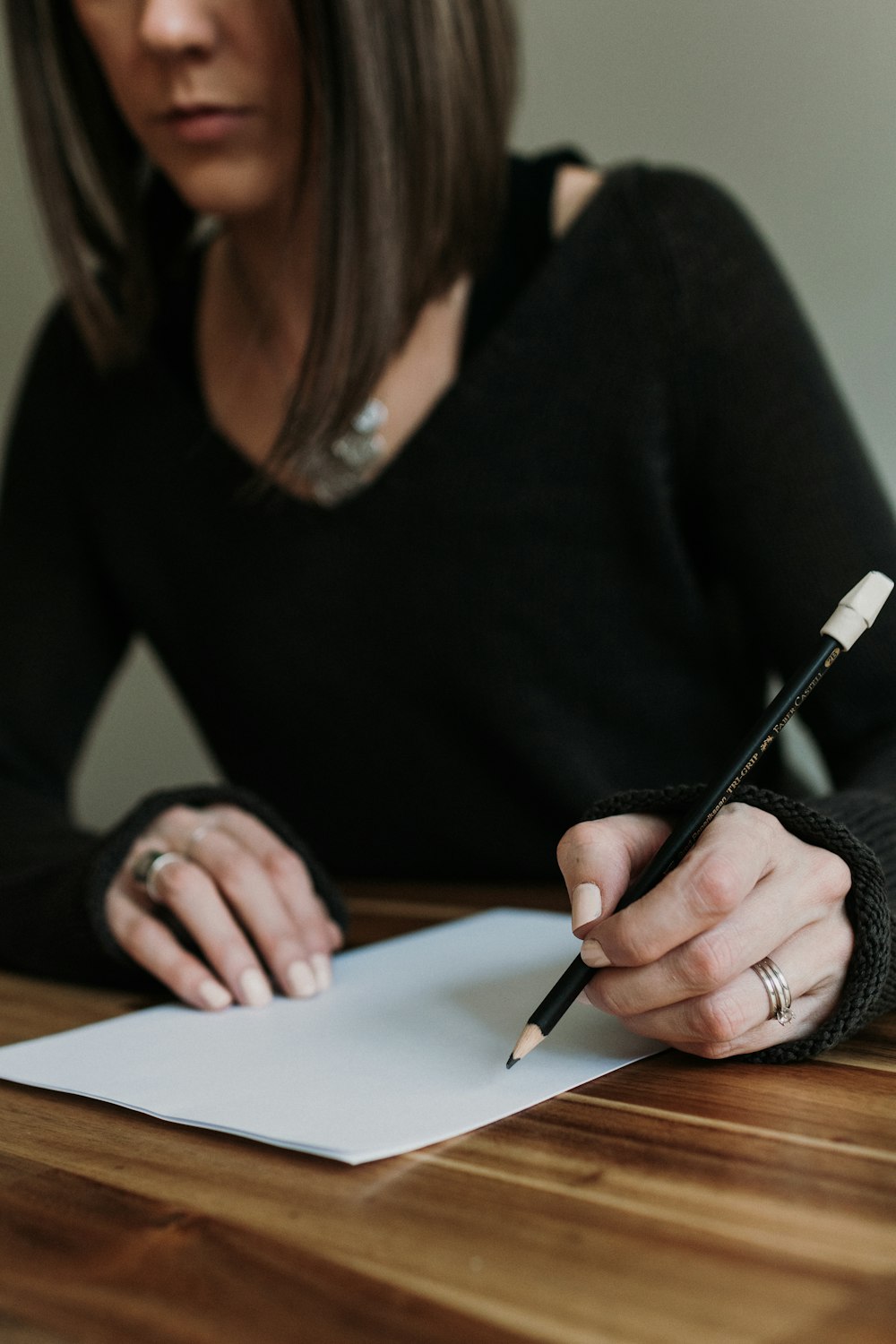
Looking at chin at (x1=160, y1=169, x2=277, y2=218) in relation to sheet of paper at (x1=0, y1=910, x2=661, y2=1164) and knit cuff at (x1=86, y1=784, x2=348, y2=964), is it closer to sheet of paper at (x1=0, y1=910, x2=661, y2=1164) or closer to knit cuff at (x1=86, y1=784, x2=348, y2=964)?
knit cuff at (x1=86, y1=784, x2=348, y2=964)

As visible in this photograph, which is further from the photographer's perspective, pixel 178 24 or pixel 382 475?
pixel 382 475

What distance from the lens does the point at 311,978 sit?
2.04 feet

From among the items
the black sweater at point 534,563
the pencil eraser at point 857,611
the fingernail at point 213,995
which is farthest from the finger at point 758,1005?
the black sweater at point 534,563

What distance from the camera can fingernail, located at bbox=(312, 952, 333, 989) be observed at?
0.63 metres

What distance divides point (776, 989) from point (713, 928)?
1.4 inches

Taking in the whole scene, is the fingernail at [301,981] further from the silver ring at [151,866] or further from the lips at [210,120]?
the lips at [210,120]

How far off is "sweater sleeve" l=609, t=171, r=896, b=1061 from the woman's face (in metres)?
0.27

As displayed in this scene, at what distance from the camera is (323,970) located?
0.63 m

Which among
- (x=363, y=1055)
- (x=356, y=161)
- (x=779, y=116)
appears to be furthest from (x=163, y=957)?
(x=779, y=116)

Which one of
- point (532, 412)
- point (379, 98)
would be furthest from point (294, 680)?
point (379, 98)

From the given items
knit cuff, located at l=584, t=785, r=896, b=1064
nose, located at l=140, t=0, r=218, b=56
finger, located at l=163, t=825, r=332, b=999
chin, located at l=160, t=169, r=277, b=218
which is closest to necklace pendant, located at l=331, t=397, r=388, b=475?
chin, located at l=160, t=169, r=277, b=218

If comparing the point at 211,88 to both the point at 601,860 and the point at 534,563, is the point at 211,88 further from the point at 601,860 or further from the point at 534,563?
the point at 601,860

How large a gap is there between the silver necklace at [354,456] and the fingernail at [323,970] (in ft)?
1.43

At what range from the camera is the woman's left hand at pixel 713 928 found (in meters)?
0.45
